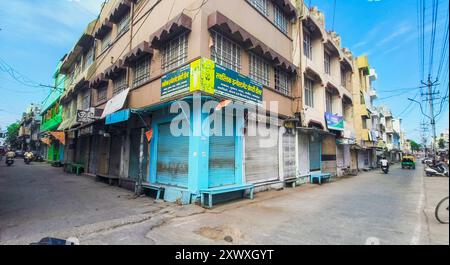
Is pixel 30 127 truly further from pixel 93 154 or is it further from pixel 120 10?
pixel 120 10

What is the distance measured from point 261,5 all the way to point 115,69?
346 inches

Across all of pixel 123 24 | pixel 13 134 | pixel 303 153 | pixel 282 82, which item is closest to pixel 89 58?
pixel 123 24

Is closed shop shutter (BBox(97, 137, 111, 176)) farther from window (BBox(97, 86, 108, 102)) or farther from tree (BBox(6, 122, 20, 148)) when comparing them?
tree (BBox(6, 122, 20, 148))

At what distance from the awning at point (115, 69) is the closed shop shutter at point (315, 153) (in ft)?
42.2

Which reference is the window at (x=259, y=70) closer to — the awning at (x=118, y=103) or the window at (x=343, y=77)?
the awning at (x=118, y=103)

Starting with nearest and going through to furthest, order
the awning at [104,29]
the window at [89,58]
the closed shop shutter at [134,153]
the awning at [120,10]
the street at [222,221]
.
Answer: the street at [222,221] < the closed shop shutter at [134,153] < the awning at [120,10] < the awning at [104,29] < the window at [89,58]

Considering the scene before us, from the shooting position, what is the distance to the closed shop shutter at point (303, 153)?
1478 centimetres

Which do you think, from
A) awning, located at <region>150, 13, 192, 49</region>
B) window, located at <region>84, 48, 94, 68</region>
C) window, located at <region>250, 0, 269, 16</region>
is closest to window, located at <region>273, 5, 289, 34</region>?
window, located at <region>250, 0, 269, 16</region>

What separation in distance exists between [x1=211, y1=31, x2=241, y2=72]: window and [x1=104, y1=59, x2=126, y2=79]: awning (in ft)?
19.7

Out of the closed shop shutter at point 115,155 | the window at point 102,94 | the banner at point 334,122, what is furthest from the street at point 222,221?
the banner at point 334,122

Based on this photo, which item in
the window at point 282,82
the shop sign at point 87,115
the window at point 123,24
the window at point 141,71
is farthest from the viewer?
the window at point 123,24
